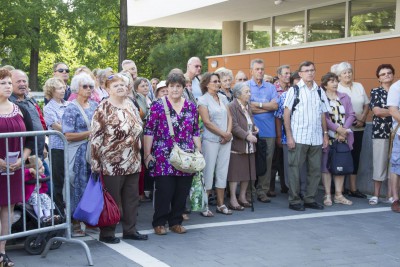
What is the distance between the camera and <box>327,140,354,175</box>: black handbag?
8758 millimetres

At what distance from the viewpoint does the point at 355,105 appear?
9375 mm

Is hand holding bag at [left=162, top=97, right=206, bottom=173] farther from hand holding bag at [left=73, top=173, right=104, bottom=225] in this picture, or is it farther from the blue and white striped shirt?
the blue and white striped shirt

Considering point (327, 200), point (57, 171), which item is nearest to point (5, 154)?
point (57, 171)

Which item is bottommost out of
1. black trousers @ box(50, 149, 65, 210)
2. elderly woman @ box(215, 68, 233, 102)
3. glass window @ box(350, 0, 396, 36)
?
black trousers @ box(50, 149, 65, 210)

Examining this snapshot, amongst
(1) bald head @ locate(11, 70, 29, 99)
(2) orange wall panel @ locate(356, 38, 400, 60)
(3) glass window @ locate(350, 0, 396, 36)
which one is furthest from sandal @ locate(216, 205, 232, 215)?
(3) glass window @ locate(350, 0, 396, 36)

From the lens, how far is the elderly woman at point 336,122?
877 cm

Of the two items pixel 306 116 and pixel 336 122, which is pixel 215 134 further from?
pixel 336 122

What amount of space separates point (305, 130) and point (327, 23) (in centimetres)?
744

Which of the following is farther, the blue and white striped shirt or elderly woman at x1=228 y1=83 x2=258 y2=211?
elderly woman at x1=228 y1=83 x2=258 y2=211

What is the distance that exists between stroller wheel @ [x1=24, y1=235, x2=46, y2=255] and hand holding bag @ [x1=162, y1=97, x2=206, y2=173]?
171 cm

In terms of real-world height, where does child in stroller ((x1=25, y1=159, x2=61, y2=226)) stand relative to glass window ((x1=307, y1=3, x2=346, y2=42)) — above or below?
below

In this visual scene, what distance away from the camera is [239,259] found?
5.83 m

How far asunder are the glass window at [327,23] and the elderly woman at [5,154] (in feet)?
34.7

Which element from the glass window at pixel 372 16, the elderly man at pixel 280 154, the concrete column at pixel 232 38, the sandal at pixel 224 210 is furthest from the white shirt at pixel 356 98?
the concrete column at pixel 232 38
